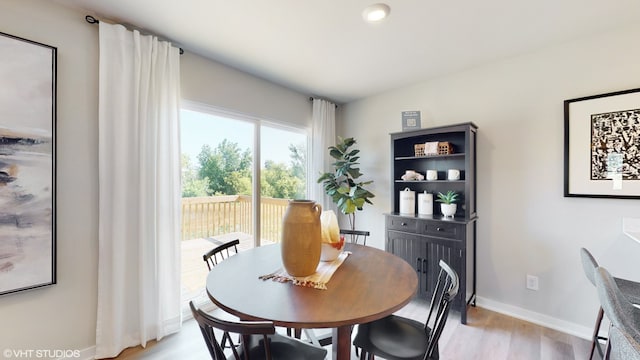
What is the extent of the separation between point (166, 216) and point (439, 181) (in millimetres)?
2614

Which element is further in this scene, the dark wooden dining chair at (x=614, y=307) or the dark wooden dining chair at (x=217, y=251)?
the dark wooden dining chair at (x=217, y=251)

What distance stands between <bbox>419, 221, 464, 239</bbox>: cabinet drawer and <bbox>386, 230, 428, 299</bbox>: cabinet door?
0.10m

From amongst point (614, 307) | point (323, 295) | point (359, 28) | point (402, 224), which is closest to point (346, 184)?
point (402, 224)

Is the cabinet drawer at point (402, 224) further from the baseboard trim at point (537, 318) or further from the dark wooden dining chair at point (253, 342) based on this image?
the dark wooden dining chair at point (253, 342)

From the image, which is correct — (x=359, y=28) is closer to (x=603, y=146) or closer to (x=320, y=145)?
(x=320, y=145)

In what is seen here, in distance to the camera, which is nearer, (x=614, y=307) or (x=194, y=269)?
(x=614, y=307)

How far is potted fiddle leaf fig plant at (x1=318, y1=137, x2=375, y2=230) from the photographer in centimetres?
321

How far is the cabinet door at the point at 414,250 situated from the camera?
2.64 metres

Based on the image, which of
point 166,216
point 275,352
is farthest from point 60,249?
point 275,352

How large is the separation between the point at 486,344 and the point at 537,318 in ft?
2.39

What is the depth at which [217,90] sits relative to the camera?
260cm

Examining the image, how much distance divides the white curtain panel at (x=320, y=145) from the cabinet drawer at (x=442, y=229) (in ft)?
4.78

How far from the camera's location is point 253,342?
128cm

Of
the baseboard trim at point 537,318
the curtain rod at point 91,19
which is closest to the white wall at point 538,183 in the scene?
the baseboard trim at point 537,318
